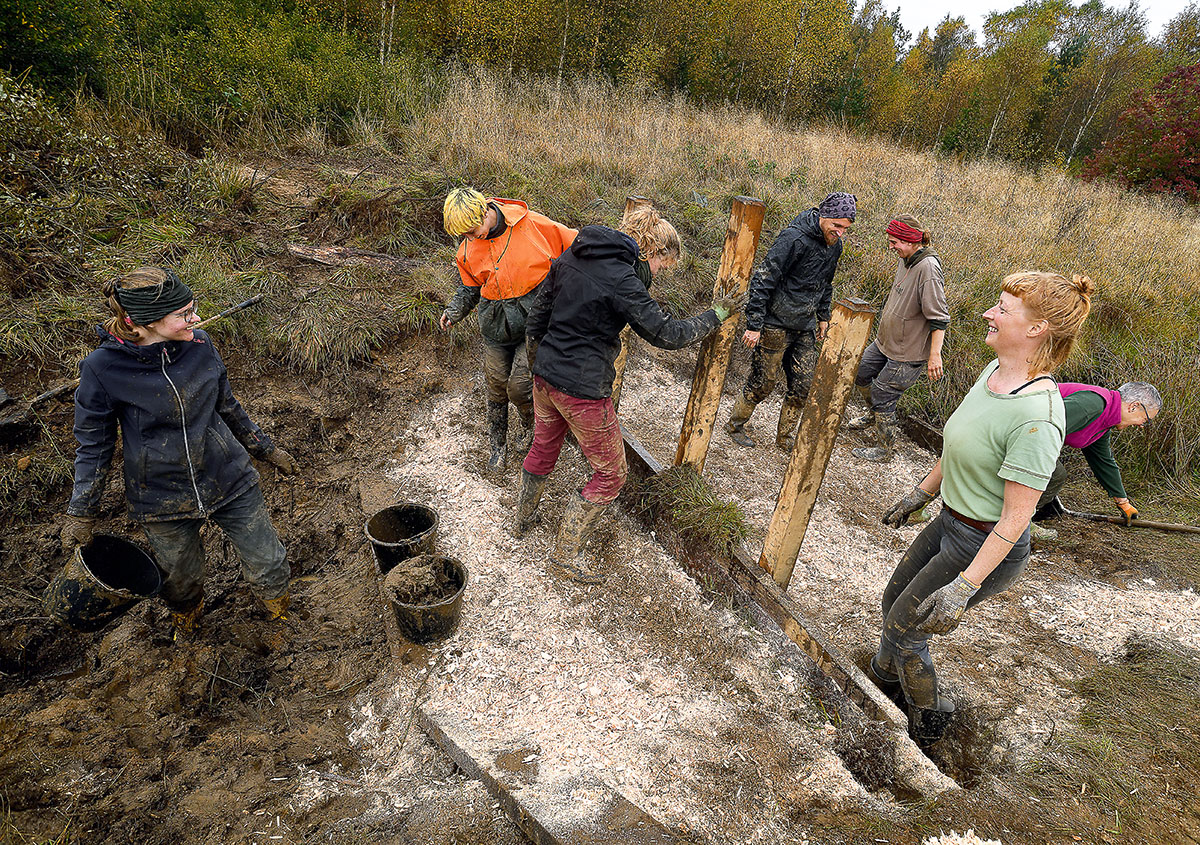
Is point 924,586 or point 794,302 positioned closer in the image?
point 924,586

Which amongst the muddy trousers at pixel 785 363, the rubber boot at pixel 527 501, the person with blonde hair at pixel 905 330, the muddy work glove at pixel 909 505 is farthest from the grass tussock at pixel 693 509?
the person with blonde hair at pixel 905 330

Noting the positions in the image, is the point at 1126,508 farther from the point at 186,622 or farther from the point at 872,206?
the point at 872,206

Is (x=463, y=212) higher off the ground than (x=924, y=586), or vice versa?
(x=463, y=212)

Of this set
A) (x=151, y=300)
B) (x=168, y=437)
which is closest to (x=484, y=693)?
(x=168, y=437)

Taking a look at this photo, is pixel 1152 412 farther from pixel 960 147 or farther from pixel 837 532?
pixel 960 147

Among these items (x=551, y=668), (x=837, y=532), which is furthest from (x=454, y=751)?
(x=837, y=532)

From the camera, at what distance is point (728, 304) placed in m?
3.41

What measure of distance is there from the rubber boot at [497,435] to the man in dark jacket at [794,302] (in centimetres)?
198

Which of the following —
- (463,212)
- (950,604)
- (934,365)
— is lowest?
(950,604)

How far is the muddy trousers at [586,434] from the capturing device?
332cm

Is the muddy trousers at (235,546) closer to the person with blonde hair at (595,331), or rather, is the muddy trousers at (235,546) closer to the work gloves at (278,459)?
the work gloves at (278,459)

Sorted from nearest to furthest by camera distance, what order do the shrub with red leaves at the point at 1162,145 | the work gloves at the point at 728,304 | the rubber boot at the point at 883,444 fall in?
1. the work gloves at the point at 728,304
2. the rubber boot at the point at 883,444
3. the shrub with red leaves at the point at 1162,145

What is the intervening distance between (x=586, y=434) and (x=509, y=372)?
1213mm

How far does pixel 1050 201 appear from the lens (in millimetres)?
10602
